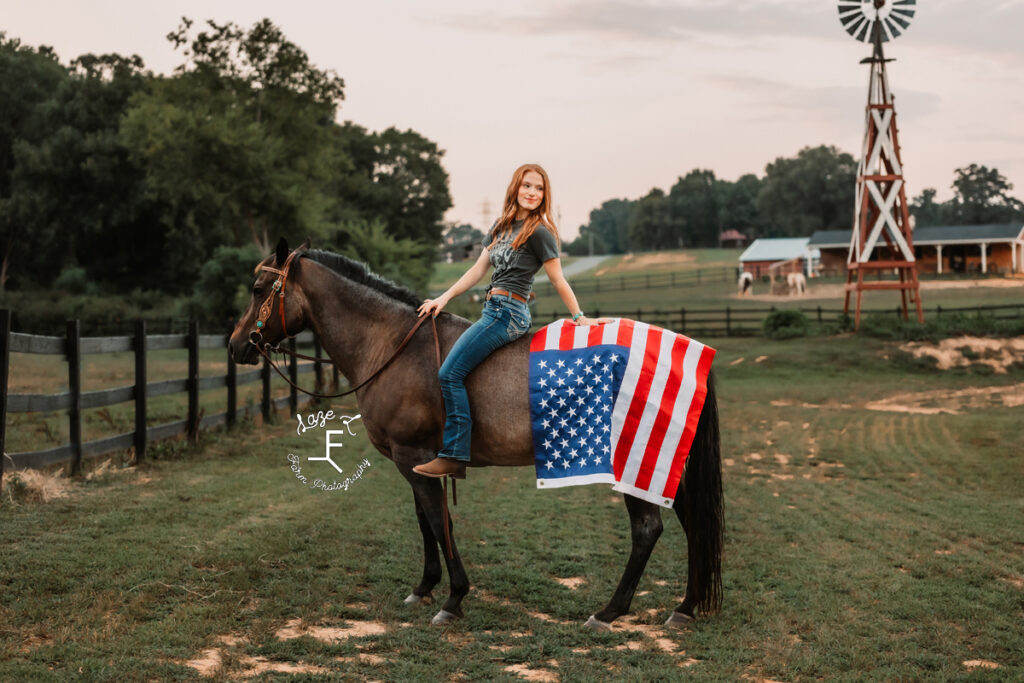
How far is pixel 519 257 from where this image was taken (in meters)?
4.80

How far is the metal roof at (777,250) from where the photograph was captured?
207ft

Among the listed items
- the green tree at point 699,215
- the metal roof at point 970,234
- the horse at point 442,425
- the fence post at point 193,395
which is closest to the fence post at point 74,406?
the fence post at point 193,395

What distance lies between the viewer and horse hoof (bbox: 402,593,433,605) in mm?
5184

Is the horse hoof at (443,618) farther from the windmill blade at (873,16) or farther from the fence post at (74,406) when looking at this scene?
the windmill blade at (873,16)

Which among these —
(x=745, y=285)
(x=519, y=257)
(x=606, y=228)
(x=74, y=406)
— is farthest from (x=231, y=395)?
(x=606, y=228)

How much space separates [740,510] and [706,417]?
3.25 m

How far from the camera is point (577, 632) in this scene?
15.4 ft

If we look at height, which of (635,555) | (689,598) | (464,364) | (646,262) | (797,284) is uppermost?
(646,262)

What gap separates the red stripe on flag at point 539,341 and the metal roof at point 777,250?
59863mm

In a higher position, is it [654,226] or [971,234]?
[654,226]

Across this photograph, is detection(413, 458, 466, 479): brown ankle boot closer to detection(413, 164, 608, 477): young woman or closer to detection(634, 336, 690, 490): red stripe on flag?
detection(413, 164, 608, 477): young woman

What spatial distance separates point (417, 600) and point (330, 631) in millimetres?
683

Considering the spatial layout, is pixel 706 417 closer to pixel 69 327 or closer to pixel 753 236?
pixel 69 327

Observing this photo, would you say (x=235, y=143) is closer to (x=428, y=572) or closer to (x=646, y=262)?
(x=428, y=572)
